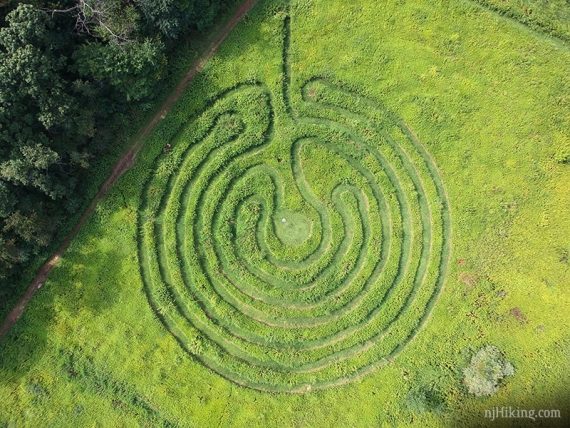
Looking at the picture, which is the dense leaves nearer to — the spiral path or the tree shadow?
the tree shadow

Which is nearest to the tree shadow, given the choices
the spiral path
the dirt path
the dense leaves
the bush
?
the dirt path

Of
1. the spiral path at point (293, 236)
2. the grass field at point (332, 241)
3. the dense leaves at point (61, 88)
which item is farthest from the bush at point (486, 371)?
the dense leaves at point (61, 88)

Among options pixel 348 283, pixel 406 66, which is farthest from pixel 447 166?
pixel 348 283

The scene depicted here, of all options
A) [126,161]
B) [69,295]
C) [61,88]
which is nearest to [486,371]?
[126,161]

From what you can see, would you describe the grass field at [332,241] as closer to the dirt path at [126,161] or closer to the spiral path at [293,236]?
the spiral path at [293,236]

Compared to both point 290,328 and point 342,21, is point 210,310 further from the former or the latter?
point 342,21

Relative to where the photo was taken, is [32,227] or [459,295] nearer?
[32,227]

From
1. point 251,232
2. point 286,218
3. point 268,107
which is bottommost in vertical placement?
point 251,232
